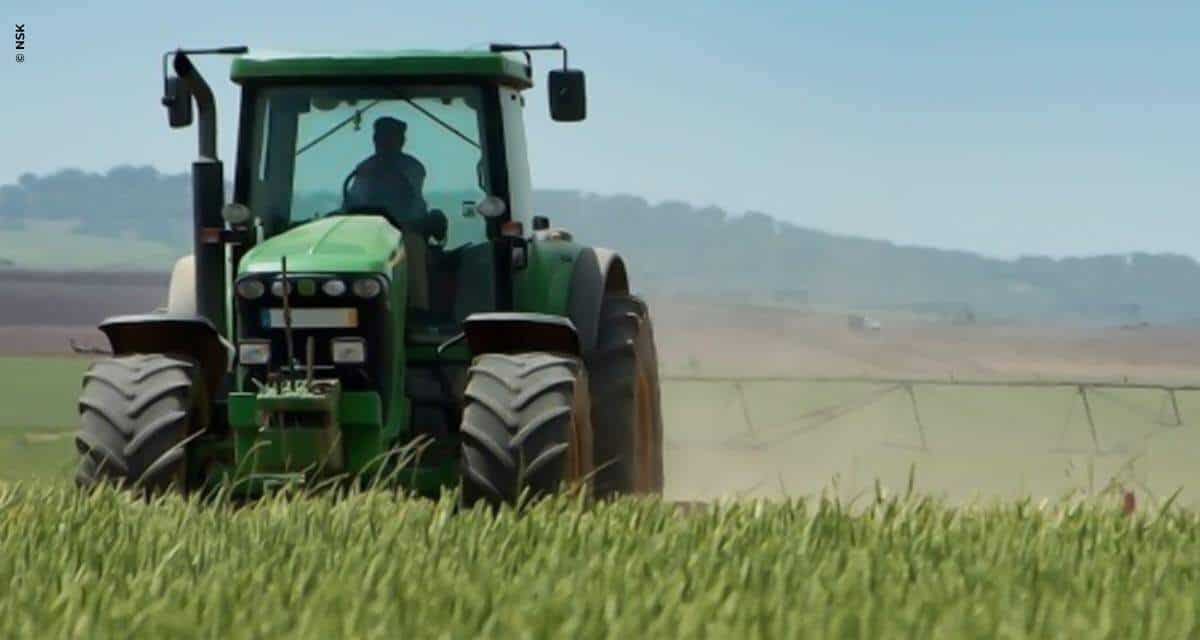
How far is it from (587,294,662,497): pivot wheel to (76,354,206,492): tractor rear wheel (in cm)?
205

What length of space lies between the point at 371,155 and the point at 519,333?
1410mm

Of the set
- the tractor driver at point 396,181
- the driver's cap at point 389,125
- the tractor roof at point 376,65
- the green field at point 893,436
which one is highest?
the tractor roof at point 376,65

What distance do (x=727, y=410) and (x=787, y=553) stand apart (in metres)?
25.3

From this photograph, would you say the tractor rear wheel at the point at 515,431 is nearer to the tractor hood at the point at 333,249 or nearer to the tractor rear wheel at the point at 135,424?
the tractor hood at the point at 333,249

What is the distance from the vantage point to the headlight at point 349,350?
1095 cm

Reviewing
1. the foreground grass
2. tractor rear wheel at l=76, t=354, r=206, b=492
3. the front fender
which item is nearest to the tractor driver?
the front fender

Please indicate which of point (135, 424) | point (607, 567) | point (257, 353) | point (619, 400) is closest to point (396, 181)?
point (257, 353)

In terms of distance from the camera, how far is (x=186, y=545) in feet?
25.6

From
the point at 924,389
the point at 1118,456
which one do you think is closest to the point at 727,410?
the point at 1118,456

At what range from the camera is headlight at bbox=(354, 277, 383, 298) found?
10945 millimetres

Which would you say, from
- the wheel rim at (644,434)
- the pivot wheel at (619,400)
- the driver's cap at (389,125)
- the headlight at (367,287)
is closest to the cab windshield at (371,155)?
the driver's cap at (389,125)

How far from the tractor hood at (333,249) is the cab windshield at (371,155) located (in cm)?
30

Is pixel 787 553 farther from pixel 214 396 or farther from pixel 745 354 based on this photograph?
pixel 745 354

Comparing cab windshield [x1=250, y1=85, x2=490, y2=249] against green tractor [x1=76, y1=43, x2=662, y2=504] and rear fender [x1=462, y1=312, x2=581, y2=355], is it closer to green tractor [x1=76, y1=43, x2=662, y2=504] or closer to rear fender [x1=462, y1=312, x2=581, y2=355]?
green tractor [x1=76, y1=43, x2=662, y2=504]
